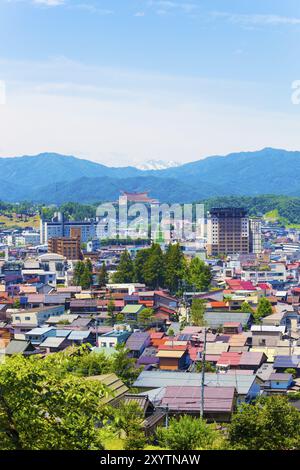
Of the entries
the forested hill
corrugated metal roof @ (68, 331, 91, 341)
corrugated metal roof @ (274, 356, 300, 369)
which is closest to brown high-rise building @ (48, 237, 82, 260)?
corrugated metal roof @ (68, 331, 91, 341)

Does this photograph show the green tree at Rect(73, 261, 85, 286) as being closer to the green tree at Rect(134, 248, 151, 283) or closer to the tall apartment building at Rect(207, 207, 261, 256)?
the green tree at Rect(134, 248, 151, 283)

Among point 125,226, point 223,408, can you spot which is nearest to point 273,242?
point 125,226

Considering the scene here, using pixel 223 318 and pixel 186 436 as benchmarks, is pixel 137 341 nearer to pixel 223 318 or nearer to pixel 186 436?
pixel 223 318

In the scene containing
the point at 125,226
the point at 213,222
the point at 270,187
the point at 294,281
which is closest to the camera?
the point at 294,281

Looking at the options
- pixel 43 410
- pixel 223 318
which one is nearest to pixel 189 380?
pixel 223 318

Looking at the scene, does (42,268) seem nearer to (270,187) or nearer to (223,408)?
(223,408)
